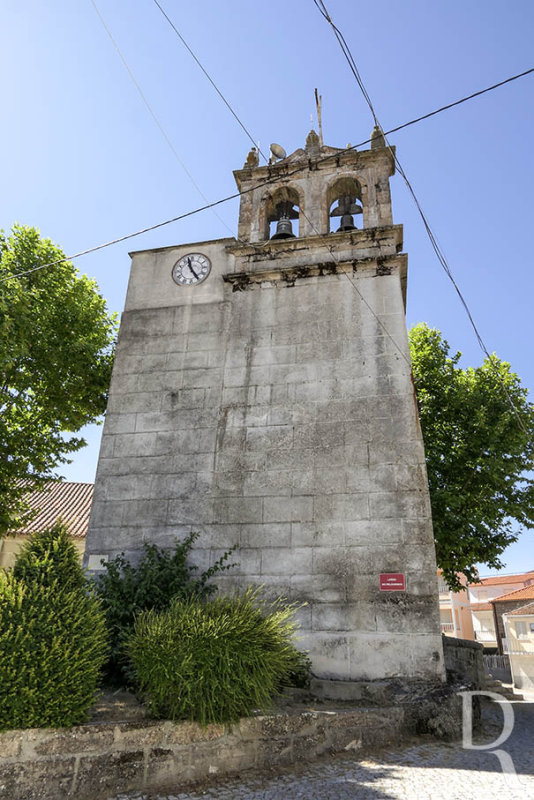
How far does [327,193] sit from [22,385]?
8.39m

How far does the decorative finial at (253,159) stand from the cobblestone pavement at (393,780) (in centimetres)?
1088

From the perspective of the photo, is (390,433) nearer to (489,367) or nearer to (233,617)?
(233,617)

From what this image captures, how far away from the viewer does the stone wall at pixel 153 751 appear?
394 centimetres

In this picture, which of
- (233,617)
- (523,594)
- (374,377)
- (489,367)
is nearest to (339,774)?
(233,617)

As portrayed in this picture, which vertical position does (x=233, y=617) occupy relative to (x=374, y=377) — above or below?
below

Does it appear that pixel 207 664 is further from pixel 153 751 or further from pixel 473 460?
pixel 473 460

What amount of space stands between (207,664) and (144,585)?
2773 millimetres

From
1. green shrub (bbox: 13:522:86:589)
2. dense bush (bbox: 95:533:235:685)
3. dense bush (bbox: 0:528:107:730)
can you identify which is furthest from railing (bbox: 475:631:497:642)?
dense bush (bbox: 0:528:107:730)

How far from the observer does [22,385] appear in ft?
40.3

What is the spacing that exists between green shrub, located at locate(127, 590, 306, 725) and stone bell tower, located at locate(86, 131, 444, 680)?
2612 mm

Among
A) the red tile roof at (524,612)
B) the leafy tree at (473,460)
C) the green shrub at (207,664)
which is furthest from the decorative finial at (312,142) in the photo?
the red tile roof at (524,612)

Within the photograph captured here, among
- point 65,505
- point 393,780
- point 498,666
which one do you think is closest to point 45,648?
point 393,780

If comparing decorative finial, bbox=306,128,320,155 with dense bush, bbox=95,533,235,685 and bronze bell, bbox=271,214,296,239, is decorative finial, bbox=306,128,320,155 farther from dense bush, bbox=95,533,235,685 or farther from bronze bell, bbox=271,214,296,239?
dense bush, bbox=95,533,235,685

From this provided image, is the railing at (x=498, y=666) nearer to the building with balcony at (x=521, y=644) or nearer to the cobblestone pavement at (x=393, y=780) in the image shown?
the building with balcony at (x=521, y=644)
